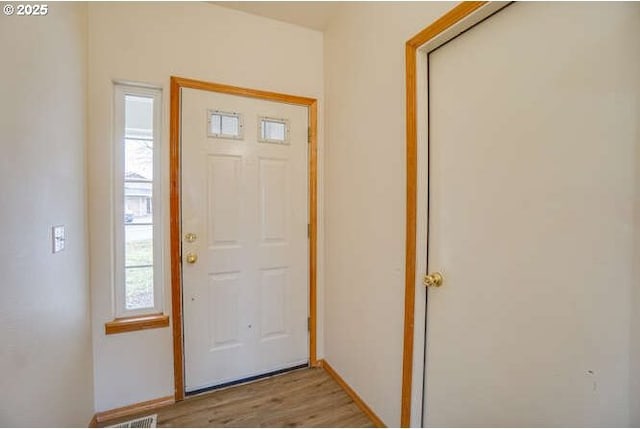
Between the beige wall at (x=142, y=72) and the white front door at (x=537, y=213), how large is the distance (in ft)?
4.31

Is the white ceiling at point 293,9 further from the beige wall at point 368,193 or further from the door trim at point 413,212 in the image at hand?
the door trim at point 413,212

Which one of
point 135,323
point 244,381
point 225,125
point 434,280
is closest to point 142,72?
point 225,125

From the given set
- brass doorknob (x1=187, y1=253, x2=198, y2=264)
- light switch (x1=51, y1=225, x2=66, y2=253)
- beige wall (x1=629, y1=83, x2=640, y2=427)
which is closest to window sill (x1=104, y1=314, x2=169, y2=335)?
brass doorknob (x1=187, y1=253, x2=198, y2=264)

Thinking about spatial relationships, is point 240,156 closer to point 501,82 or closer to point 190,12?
point 190,12

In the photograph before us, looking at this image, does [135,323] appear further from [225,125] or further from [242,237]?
[225,125]

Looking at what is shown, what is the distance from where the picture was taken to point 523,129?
0.97 m

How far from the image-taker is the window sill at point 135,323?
1.70 metres

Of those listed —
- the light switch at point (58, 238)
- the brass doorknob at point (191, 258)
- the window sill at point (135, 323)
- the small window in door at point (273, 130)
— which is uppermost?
the small window in door at point (273, 130)

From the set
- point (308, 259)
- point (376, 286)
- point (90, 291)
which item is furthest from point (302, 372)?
point (90, 291)

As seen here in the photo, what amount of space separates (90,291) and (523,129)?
7.34ft

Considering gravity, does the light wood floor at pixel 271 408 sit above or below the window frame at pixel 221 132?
below

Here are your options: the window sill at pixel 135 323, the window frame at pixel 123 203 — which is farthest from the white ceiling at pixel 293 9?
the window sill at pixel 135 323

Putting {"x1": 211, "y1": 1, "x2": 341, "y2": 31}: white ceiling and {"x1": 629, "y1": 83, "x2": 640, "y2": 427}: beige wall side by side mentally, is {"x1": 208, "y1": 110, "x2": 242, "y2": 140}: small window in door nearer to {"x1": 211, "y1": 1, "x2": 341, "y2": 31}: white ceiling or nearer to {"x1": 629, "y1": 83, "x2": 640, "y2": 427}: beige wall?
{"x1": 211, "y1": 1, "x2": 341, "y2": 31}: white ceiling

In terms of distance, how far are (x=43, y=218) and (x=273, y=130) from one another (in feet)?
4.45
